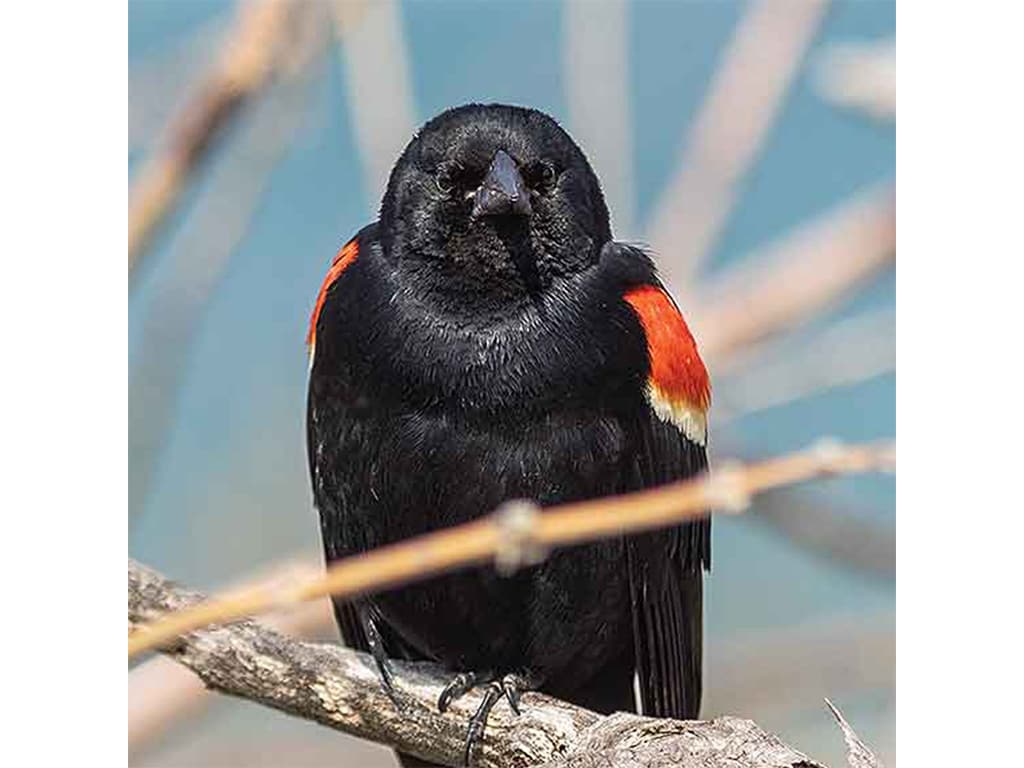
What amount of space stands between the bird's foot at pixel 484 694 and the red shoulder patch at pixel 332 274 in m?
0.47

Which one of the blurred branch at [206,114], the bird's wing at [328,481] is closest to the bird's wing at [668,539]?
the bird's wing at [328,481]

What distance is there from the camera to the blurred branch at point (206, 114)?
1.35 metres

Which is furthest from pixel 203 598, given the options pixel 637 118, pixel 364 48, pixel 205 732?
pixel 637 118

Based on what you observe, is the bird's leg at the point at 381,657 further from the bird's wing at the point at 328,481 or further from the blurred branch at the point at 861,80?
the blurred branch at the point at 861,80

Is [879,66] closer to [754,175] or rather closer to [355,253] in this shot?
[754,175]

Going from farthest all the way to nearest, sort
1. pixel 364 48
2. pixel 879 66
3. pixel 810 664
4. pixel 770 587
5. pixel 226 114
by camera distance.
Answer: pixel 770 587
pixel 810 664
pixel 364 48
pixel 879 66
pixel 226 114

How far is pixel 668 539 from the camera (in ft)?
6.36

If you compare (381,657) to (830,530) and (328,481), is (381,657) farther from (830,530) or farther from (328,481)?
(830,530)

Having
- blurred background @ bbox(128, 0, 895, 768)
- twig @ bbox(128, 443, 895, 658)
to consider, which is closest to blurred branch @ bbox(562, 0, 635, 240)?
blurred background @ bbox(128, 0, 895, 768)

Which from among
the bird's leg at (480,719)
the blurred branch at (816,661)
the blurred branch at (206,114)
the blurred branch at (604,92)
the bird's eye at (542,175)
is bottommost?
the bird's leg at (480,719)

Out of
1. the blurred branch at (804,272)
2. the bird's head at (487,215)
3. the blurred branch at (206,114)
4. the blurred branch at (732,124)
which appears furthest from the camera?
the bird's head at (487,215)

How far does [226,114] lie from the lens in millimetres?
1430

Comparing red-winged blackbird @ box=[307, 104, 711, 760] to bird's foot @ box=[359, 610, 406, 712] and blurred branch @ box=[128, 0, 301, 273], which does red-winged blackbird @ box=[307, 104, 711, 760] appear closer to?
bird's foot @ box=[359, 610, 406, 712]
